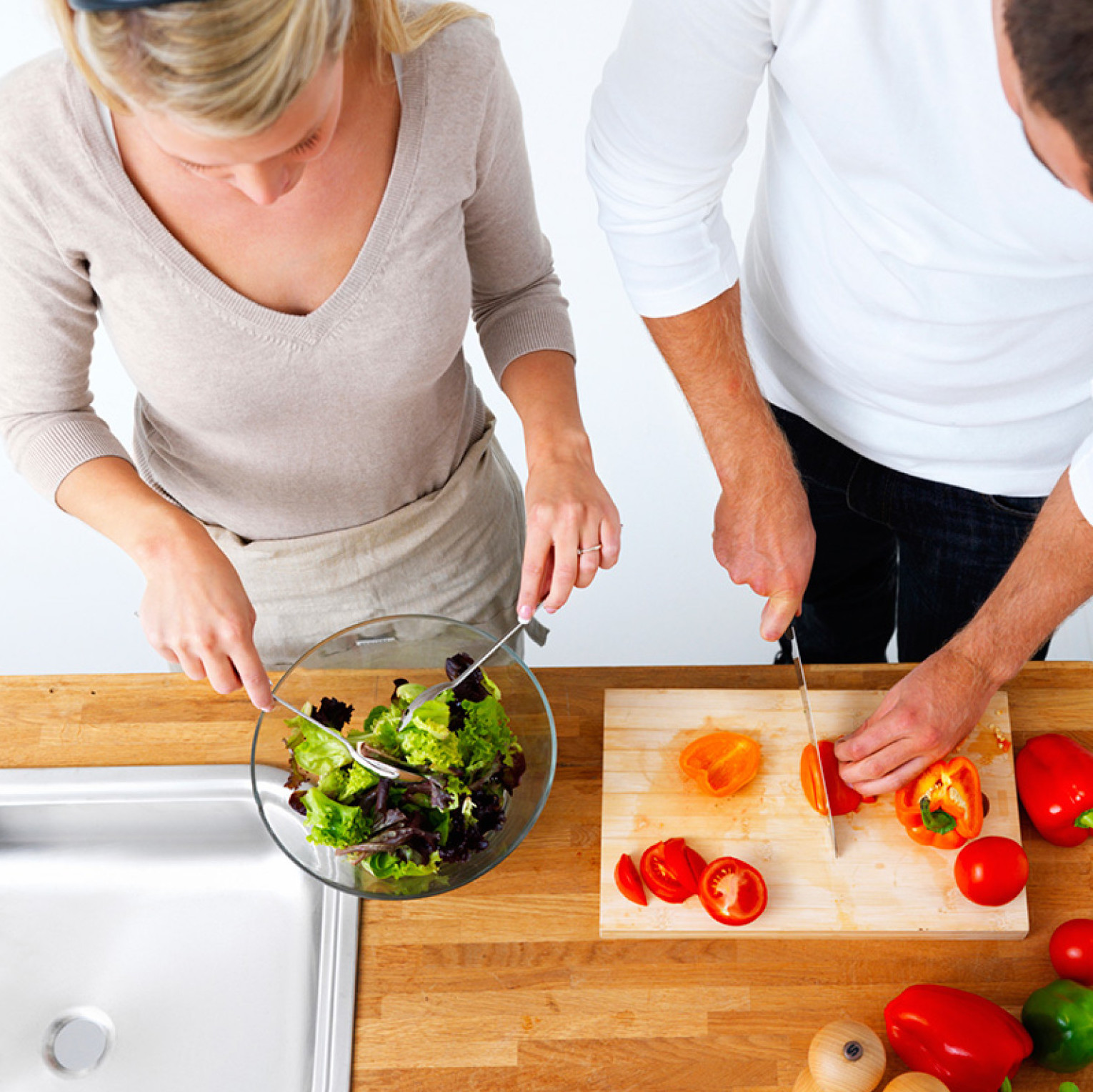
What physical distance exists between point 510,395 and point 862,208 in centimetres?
47

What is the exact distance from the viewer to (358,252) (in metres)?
1.14

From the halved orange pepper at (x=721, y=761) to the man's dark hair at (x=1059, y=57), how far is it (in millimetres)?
696

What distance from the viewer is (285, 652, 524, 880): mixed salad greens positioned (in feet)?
3.35

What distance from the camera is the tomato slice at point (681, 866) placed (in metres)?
1.10

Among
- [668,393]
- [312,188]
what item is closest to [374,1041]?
[312,188]

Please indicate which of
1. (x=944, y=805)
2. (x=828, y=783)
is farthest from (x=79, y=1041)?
(x=944, y=805)

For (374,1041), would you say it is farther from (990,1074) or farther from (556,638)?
(556,638)

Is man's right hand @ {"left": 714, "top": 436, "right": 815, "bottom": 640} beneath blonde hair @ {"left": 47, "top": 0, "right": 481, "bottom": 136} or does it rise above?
beneath

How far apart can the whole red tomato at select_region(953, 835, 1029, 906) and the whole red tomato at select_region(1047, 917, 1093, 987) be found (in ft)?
0.18

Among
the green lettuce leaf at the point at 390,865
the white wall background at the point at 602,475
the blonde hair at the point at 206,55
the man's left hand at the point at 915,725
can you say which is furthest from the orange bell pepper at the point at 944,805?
the white wall background at the point at 602,475

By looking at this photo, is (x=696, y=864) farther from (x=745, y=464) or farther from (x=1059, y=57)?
(x=1059, y=57)

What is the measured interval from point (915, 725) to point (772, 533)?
0.28m

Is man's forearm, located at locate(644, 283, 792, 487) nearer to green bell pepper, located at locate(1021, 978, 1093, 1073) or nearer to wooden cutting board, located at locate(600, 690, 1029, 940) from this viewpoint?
wooden cutting board, located at locate(600, 690, 1029, 940)

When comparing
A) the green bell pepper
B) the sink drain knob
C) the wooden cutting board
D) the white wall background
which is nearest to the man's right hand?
the wooden cutting board
